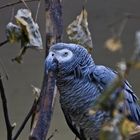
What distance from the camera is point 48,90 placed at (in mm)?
1012

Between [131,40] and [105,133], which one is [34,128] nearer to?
[105,133]

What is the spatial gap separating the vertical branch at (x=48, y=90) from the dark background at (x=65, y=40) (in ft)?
2.97

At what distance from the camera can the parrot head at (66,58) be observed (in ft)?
3.45

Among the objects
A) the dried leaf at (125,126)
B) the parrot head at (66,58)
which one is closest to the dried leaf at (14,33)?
the parrot head at (66,58)

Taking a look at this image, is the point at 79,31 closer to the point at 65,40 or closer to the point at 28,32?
the point at 28,32

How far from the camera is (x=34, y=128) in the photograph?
3.22ft

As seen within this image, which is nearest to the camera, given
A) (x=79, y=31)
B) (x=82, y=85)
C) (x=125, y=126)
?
(x=125, y=126)

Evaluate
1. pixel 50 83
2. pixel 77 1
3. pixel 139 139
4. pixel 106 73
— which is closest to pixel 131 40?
pixel 77 1

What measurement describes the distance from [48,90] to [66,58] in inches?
6.2

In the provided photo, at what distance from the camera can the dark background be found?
197 cm

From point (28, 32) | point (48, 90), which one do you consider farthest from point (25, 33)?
point (48, 90)

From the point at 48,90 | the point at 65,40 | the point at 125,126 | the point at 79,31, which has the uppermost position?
the point at 125,126

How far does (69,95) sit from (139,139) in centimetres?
42

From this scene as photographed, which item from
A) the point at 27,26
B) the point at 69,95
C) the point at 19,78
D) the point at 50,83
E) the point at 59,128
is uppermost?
the point at 27,26
